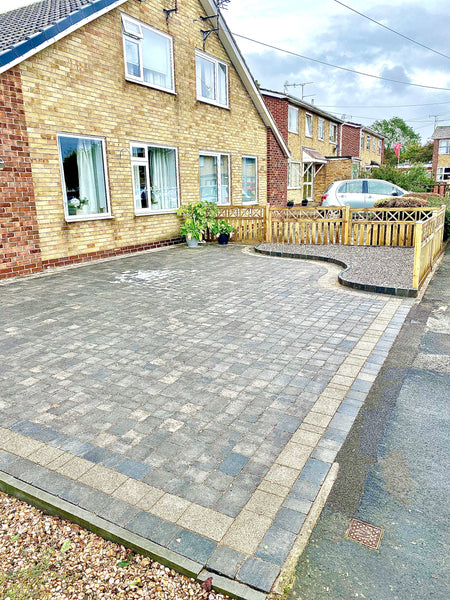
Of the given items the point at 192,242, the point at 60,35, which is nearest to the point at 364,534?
the point at 60,35

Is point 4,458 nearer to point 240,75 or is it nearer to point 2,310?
point 2,310

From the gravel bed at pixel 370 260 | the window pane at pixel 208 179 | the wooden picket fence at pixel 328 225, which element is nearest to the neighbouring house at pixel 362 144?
the window pane at pixel 208 179

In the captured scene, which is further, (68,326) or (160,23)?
(160,23)

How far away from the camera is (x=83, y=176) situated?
33.5 feet

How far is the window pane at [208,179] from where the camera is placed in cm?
1452

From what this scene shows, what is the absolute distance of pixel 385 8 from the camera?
757 inches

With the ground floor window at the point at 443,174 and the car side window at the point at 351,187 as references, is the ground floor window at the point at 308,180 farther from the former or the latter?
the ground floor window at the point at 443,174

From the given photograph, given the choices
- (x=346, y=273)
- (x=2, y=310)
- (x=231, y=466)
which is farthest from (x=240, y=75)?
(x=231, y=466)

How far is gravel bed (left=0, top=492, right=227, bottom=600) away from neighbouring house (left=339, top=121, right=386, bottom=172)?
110 ft

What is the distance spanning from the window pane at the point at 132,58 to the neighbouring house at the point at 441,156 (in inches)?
1810

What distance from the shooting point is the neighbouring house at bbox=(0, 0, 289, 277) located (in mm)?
8680

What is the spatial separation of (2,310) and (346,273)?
6.08m

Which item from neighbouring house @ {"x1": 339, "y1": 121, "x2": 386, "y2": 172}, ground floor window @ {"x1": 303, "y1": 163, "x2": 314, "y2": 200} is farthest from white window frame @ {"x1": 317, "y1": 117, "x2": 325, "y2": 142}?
neighbouring house @ {"x1": 339, "y1": 121, "x2": 386, "y2": 172}

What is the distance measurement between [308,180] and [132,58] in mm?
19426
